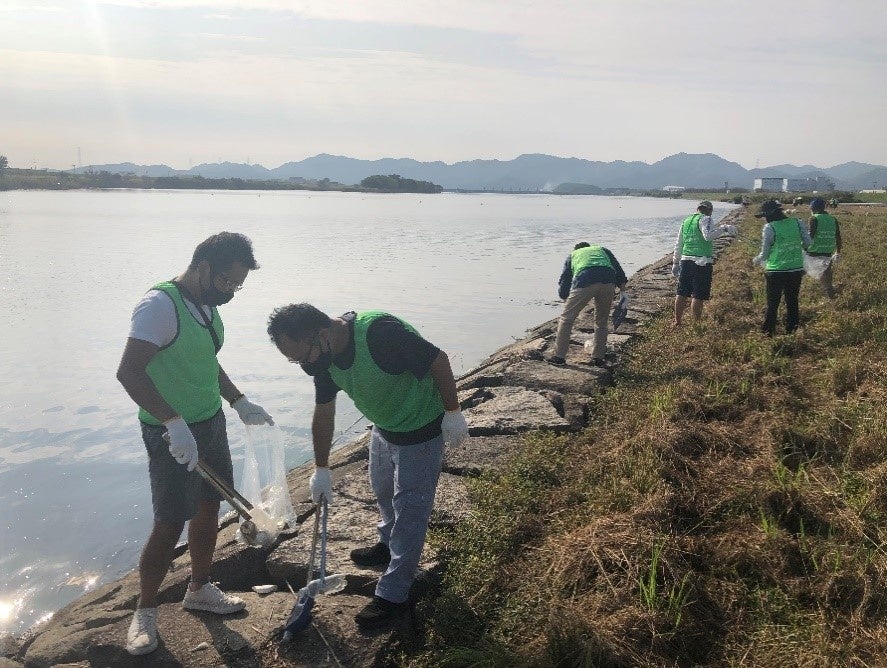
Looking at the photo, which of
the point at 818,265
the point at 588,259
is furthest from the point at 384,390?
the point at 818,265

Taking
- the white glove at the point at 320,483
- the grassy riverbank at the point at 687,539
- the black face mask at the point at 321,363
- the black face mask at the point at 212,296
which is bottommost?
the grassy riverbank at the point at 687,539

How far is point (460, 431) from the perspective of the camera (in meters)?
3.18

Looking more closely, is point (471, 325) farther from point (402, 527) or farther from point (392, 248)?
point (392, 248)

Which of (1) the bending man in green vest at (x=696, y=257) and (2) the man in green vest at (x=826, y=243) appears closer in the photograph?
(1) the bending man in green vest at (x=696, y=257)

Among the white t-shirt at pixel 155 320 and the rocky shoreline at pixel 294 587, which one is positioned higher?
the white t-shirt at pixel 155 320

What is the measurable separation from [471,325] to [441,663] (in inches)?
410

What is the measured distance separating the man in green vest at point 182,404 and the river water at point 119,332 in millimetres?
1689

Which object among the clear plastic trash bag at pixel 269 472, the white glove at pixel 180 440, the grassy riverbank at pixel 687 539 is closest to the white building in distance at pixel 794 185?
the grassy riverbank at pixel 687 539

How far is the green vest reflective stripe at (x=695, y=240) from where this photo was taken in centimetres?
838

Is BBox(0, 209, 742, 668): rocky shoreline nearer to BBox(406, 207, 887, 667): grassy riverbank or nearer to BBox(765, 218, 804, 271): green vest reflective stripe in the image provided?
BBox(406, 207, 887, 667): grassy riverbank

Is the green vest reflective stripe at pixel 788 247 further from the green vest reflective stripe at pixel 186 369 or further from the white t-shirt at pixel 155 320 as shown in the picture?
the white t-shirt at pixel 155 320

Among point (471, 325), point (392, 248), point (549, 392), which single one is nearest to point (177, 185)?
point (392, 248)

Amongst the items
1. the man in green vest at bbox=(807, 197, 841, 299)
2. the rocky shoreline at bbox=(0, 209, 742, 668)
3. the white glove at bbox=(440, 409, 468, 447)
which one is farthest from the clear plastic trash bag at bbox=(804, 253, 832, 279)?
the white glove at bbox=(440, 409, 468, 447)

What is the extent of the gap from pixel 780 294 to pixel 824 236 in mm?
2761
